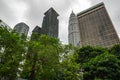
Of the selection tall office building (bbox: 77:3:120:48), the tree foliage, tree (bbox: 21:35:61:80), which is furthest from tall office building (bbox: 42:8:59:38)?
tree (bbox: 21:35:61:80)

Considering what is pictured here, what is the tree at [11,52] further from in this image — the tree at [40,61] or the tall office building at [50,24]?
the tall office building at [50,24]

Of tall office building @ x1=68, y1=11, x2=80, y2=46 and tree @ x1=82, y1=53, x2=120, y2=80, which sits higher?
tall office building @ x1=68, y1=11, x2=80, y2=46

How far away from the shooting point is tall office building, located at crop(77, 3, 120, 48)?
8119 centimetres

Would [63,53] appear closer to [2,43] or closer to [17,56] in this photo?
[17,56]

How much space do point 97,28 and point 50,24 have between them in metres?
46.0

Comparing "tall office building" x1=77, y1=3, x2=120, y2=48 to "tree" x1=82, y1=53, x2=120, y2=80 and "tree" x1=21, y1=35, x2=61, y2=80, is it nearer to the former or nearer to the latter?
"tree" x1=82, y1=53, x2=120, y2=80

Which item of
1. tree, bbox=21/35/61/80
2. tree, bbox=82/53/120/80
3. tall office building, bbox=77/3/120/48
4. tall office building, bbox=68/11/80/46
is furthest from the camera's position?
tall office building, bbox=68/11/80/46

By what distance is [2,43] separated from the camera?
48.4 ft

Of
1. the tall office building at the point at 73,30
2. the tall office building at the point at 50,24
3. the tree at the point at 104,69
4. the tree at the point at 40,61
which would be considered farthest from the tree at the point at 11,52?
the tall office building at the point at 73,30

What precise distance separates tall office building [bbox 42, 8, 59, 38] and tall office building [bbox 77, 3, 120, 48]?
24426mm

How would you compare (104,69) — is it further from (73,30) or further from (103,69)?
(73,30)

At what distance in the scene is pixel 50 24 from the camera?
11806 centimetres

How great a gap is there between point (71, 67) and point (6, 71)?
26.1 ft

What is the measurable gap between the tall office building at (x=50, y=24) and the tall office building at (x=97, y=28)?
80.1 feet
